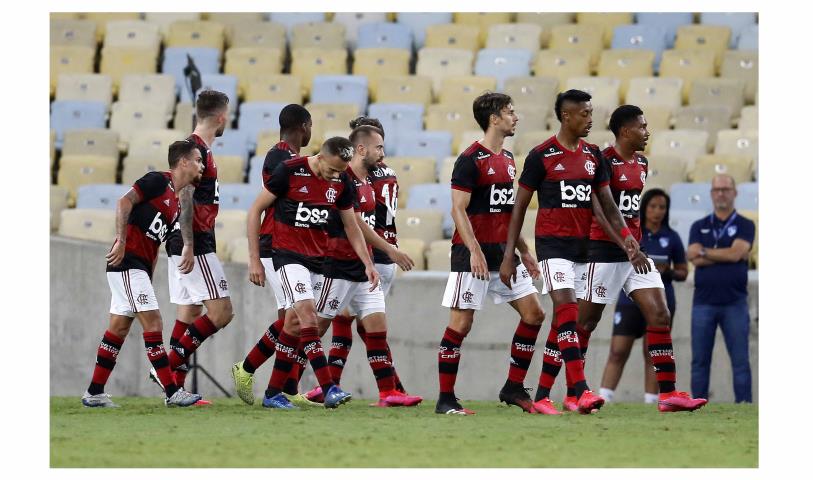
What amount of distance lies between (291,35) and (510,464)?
991cm

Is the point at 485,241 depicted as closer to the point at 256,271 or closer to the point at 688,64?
the point at 256,271

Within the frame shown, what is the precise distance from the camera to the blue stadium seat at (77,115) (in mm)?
14500

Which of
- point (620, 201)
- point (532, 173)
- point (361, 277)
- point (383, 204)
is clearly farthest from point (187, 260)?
point (620, 201)

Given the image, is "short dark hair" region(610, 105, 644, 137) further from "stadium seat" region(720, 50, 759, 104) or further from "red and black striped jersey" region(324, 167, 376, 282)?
"stadium seat" region(720, 50, 759, 104)

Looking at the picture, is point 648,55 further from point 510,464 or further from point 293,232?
point 510,464

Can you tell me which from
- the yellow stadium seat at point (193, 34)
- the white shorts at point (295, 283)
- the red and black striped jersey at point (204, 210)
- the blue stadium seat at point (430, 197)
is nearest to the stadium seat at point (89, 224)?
the blue stadium seat at point (430, 197)

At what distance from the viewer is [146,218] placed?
8.89 metres

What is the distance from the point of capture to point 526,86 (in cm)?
1420

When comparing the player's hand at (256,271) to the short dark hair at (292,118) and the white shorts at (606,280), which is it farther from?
the white shorts at (606,280)

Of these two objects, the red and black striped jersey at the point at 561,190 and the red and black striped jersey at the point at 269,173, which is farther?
the red and black striped jersey at the point at 269,173

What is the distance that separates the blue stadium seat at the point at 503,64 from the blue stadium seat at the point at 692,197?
9.68ft

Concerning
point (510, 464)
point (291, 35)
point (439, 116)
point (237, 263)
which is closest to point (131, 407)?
point (237, 263)

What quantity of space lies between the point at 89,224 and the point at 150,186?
3.80 meters

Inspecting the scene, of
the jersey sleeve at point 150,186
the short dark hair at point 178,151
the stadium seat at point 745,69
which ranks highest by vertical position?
the stadium seat at point 745,69
